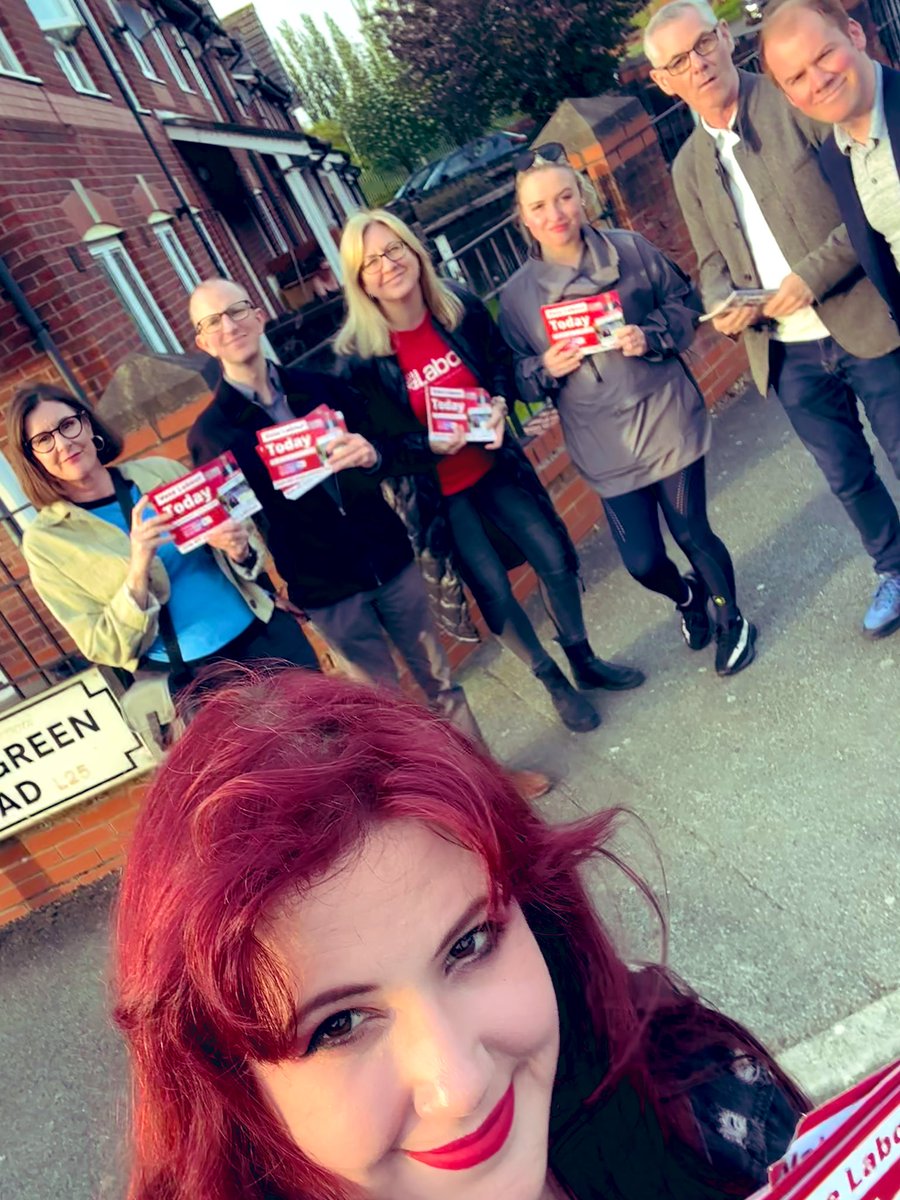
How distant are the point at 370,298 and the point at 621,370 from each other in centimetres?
92

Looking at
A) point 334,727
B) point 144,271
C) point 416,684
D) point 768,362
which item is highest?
point 144,271

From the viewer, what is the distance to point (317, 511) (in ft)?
10.4

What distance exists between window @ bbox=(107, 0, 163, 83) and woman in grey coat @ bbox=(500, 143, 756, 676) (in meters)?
12.0

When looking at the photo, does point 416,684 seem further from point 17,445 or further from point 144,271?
point 144,271

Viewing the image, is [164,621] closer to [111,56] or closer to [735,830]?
[735,830]

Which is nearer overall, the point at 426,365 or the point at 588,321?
the point at 588,321

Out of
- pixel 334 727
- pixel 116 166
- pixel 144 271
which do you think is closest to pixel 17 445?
pixel 334 727

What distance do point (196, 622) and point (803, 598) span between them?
2.55 metres

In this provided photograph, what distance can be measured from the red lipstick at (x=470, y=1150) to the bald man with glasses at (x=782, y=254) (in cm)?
278

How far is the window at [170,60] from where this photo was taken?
16.5m

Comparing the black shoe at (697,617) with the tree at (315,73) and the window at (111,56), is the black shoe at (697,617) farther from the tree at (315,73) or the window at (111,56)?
the tree at (315,73)

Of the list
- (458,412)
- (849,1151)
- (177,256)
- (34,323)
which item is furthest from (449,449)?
(177,256)

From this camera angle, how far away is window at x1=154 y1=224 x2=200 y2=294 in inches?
431

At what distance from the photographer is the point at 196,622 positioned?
2955 millimetres
